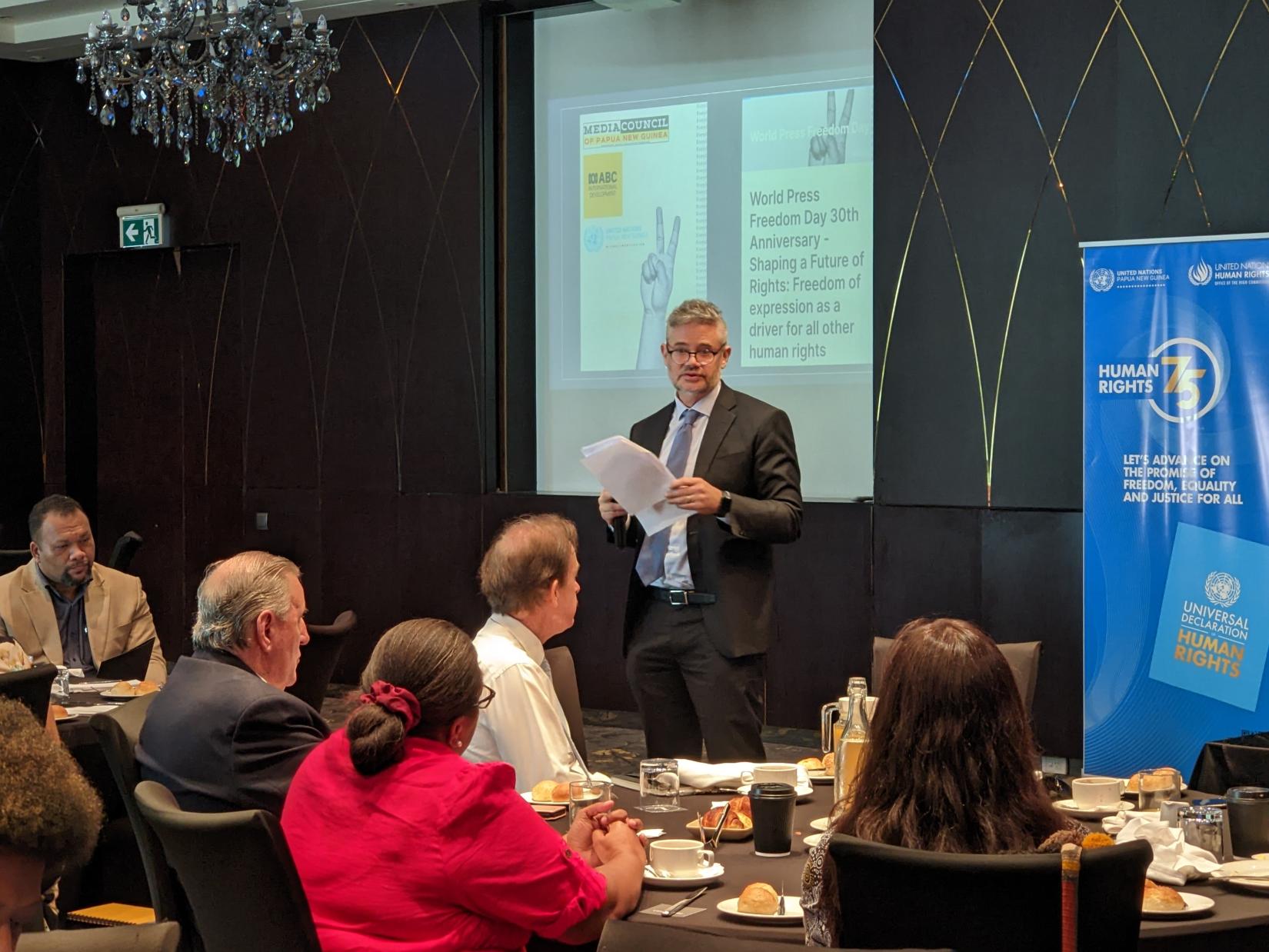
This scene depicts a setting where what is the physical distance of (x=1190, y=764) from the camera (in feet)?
18.4

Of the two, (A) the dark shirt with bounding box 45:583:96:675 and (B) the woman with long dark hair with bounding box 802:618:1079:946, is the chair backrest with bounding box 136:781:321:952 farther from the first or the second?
(A) the dark shirt with bounding box 45:583:96:675

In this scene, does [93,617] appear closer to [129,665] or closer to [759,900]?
[129,665]

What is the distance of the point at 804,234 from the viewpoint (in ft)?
23.9

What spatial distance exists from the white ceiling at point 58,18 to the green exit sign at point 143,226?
993mm

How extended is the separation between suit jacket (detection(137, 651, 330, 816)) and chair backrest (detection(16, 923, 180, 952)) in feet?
3.40

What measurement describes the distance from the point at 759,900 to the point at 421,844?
52 cm

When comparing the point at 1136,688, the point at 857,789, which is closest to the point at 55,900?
the point at 857,789

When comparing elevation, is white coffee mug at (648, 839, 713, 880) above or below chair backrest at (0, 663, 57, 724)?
below

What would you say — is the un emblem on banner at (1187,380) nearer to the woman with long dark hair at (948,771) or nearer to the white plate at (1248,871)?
the white plate at (1248,871)

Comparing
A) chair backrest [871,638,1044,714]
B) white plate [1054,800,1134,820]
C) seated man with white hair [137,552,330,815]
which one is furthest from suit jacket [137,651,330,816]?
chair backrest [871,638,1044,714]

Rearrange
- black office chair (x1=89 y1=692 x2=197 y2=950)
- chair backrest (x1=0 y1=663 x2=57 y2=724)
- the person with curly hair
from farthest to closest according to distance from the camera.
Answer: chair backrest (x1=0 y1=663 x2=57 y2=724) → black office chair (x1=89 y1=692 x2=197 y2=950) → the person with curly hair

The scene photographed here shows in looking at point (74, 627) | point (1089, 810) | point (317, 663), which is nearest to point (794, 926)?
point (1089, 810)

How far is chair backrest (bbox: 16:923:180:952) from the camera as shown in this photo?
65.1 inches

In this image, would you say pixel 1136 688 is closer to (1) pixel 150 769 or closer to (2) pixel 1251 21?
(2) pixel 1251 21
